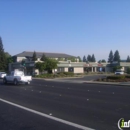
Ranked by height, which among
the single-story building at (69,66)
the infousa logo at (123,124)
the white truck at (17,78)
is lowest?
the infousa logo at (123,124)

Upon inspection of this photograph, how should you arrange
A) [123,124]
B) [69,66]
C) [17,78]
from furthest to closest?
1. [69,66]
2. [17,78]
3. [123,124]

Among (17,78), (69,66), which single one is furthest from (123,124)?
(69,66)

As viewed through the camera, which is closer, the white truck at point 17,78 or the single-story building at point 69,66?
the white truck at point 17,78

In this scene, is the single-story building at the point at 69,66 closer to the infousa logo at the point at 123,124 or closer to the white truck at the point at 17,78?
the white truck at the point at 17,78

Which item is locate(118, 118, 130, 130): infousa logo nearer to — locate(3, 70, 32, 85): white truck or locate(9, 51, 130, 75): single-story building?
locate(3, 70, 32, 85): white truck

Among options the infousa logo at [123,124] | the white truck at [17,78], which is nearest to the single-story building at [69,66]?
the white truck at [17,78]

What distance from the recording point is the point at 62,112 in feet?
35.2

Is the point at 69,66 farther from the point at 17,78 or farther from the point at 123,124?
the point at 123,124

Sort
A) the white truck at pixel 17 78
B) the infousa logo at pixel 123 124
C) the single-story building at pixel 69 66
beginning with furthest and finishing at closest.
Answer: the single-story building at pixel 69 66, the white truck at pixel 17 78, the infousa logo at pixel 123 124

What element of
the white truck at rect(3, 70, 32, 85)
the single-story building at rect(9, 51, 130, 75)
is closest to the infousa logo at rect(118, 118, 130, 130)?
the white truck at rect(3, 70, 32, 85)

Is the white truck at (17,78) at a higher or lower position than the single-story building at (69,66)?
lower

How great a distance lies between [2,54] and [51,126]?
285ft

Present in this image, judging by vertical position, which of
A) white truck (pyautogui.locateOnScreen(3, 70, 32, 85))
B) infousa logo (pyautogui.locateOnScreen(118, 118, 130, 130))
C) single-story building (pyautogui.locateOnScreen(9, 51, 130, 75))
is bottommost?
infousa logo (pyautogui.locateOnScreen(118, 118, 130, 130))

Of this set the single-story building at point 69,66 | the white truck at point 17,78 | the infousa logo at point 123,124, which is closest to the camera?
the infousa logo at point 123,124
